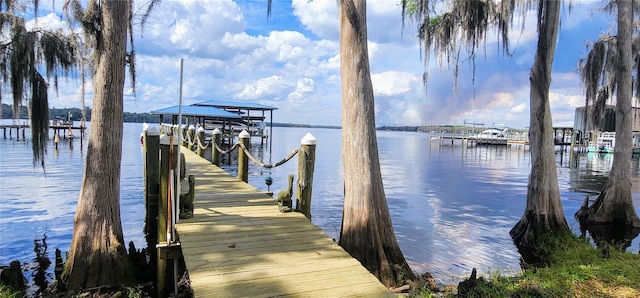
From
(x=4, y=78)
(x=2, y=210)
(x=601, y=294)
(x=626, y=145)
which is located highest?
(x=4, y=78)

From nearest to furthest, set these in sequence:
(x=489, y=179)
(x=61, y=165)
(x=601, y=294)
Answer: (x=601, y=294) < (x=489, y=179) < (x=61, y=165)

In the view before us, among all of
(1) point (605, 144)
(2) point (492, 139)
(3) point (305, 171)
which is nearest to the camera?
(3) point (305, 171)

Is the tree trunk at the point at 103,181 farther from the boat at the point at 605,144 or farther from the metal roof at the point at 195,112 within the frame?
the boat at the point at 605,144

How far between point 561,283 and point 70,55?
8.81 metres

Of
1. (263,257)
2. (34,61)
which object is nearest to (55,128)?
(34,61)

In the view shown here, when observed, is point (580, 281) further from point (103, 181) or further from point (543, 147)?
point (103, 181)

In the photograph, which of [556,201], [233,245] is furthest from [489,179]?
[233,245]

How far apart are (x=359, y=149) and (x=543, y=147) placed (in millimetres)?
5103

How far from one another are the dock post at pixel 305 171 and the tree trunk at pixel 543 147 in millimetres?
5251

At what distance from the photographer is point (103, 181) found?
545 centimetres

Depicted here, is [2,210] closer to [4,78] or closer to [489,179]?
[4,78]

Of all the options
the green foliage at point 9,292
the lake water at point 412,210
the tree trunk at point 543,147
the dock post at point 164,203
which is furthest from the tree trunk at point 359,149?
the tree trunk at point 543,147

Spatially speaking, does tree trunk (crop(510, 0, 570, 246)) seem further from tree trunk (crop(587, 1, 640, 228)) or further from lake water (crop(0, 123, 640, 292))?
tree trunk (crop(587, 1, 640, 228))

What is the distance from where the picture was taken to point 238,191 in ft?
27.9
